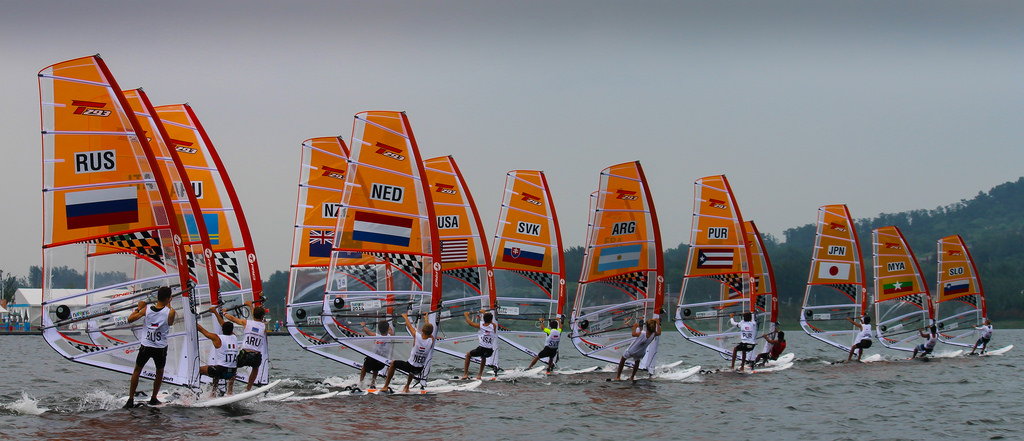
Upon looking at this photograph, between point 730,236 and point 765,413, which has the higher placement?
point 730,236

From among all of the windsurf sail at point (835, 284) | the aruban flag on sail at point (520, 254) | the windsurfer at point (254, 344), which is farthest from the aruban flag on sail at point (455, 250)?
the windsurf sail at point (835, 284)

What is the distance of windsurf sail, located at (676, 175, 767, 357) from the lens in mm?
25516

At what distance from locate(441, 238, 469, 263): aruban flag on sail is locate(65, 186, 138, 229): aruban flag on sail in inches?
437

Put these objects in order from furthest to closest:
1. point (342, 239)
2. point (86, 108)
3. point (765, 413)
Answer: point (342, 239) < point (765, 413) < point (86, 108)

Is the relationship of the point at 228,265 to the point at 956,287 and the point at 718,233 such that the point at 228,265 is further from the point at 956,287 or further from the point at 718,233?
→ the point at 956,287

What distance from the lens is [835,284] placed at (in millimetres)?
31734

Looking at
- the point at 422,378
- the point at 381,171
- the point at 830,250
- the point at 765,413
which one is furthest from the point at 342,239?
the point at 830,250

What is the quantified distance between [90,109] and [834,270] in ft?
82.6

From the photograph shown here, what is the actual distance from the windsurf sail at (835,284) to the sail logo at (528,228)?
421 inches

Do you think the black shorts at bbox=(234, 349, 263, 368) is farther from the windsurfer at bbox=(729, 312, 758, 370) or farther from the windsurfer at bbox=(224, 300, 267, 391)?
the windsurfer at bbox=(729, 312, 758, 370)

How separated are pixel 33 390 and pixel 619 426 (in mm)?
11488

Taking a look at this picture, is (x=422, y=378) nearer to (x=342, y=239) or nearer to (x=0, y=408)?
(x=342, y=239)

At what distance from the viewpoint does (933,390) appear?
20109mm

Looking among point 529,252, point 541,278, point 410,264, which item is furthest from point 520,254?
point 410,264
